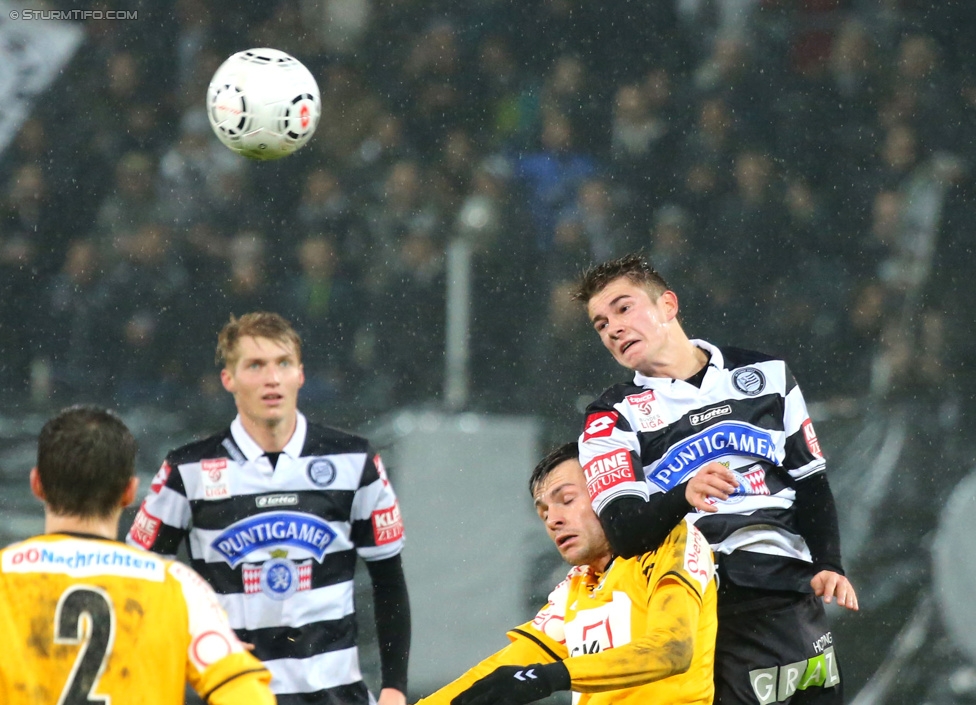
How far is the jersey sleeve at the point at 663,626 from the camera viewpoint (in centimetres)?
312

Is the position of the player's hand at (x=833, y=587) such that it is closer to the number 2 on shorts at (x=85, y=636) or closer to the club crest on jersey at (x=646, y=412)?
the club crest on jersey at (x=646, y=412)

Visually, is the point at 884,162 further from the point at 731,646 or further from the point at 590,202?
the point at 731,646

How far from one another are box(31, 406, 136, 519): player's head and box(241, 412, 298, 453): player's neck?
1647mm

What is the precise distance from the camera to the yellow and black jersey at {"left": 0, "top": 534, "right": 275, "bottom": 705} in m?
2.51

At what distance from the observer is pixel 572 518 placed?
3.62m

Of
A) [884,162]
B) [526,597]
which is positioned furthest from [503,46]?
[526,597]

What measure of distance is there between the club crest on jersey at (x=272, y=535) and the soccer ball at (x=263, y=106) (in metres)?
1.61

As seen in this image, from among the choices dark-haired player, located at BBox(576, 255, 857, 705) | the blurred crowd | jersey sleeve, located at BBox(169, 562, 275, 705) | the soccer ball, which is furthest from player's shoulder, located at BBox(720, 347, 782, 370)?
the blurred crowd

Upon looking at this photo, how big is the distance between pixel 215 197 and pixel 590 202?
195cm

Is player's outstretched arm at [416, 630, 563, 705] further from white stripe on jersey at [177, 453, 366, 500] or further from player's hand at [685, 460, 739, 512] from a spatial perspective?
white stripe on jersey at [177, 453, 366, 500]

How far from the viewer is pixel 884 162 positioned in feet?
23.0

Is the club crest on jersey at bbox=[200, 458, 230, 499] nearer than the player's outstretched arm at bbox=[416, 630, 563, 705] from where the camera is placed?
No

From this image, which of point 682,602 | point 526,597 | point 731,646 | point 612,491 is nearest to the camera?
point 682,602

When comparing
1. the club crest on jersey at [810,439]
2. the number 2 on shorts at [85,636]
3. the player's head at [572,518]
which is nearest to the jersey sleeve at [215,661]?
the number 2 on shorts at [85,636]
